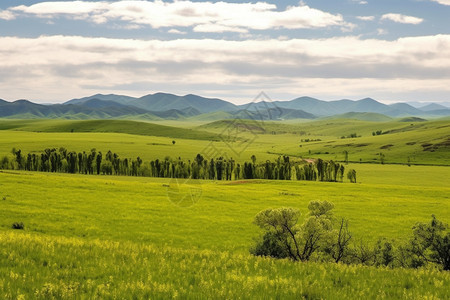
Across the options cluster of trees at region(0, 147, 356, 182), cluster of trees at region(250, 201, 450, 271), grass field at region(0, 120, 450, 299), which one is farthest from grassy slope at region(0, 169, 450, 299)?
cluster of trees at region(0, 147, 356, 182)

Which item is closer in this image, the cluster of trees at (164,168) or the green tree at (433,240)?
the green tree at (433,240)

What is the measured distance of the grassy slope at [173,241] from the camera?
342 inches

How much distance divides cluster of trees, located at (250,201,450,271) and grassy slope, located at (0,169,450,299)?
149 inches

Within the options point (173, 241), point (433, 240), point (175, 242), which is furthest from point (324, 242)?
point (173, 241)

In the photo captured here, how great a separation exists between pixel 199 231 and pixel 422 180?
14704cm

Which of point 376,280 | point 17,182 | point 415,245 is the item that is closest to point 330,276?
point 376,280

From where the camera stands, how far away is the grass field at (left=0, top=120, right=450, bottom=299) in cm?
855

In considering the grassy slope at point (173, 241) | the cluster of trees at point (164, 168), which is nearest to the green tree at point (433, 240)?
the grassy slope at point (173, 241)

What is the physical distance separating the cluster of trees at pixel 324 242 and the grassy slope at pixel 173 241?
378 cm

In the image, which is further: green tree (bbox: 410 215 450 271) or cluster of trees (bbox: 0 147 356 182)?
cluster of trees (bbox: 0 147 356 182)

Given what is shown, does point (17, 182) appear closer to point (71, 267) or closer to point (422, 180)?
point (71, 267)

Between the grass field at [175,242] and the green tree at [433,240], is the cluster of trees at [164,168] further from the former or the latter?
the green tree at [433,240]

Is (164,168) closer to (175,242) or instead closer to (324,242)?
(175,242)

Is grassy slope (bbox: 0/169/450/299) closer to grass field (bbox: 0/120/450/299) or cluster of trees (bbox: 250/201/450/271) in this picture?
grass field (bbox: 0/120/450/299)
